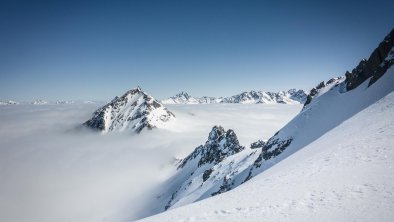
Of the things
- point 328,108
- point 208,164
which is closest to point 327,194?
point 328,108

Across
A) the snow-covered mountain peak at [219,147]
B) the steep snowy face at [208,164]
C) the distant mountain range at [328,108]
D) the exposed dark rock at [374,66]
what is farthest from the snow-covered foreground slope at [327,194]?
the snow-covered mountain peak at [219,147]

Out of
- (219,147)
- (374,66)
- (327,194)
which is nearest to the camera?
(327,194)

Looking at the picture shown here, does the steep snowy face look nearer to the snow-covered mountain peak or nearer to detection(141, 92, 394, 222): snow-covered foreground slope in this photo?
the snow-covered mountain peak

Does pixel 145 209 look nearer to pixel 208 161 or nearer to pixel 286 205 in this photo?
pixel 208 161

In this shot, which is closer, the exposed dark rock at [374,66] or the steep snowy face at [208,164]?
the exposed dark rock at [374,66]

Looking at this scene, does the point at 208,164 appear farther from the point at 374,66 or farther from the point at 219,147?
the point at 374,66

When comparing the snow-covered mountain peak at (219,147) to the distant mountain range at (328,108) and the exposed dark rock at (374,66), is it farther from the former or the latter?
the exposed dark rock at (374,66)

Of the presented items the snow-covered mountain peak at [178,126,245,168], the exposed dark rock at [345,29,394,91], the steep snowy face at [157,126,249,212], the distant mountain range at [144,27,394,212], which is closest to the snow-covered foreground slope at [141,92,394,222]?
the distant mountain range at [144,27,394,212]

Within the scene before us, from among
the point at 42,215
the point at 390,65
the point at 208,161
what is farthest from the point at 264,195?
the point at 42,215
